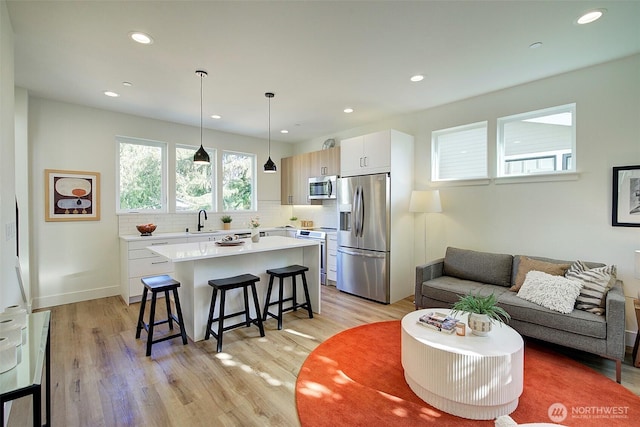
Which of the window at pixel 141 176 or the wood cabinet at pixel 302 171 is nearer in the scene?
the window at pixel 141 176

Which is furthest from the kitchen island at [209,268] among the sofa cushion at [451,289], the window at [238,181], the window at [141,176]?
the window at [238,181]

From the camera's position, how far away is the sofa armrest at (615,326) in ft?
7.64

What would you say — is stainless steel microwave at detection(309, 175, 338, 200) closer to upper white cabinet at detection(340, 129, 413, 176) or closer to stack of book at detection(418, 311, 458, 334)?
upper white cabinet at detection(340, 129, 413, 176)

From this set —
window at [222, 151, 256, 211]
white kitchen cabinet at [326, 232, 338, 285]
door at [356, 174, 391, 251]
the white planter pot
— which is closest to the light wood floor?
door at [356, 174, 391, 251]

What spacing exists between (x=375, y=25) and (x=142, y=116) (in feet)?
13.7

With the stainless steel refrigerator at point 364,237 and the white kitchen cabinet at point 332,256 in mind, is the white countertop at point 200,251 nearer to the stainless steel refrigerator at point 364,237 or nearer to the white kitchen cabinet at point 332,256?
the stainless steel refrigerator at point 364,237

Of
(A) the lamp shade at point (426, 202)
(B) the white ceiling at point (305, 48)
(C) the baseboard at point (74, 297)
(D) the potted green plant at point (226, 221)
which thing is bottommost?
(C) the baseboard at point (74, 297)

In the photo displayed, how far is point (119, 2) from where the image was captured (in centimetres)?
212

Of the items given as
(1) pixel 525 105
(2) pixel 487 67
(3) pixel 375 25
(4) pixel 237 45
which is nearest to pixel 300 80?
(4) pixel 237 45

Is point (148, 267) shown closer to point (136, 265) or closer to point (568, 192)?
point (136, 265)

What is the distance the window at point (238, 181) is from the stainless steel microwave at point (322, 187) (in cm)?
143

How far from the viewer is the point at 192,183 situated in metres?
5.50

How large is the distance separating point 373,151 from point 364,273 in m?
1.88

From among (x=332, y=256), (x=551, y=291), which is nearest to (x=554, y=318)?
(x=551, y=291)
